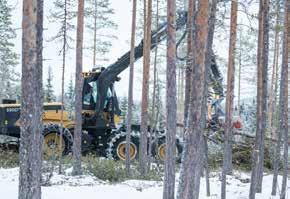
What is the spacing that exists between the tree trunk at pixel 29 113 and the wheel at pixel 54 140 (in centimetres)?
864

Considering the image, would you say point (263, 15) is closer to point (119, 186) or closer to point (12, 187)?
point (119, 186)

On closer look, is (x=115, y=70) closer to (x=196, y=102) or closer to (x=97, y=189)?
(x=97, y=189)

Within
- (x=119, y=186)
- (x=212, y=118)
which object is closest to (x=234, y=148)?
(x=212, y=118)

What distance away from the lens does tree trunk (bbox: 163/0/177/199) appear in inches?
473

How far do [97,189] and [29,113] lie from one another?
5.95 meters

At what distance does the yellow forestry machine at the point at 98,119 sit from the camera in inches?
693

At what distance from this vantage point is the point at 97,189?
1404 centimetres

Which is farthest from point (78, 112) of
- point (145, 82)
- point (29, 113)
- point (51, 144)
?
point (29, 113)

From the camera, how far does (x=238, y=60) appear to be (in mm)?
38094

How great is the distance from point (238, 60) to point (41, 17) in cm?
2970

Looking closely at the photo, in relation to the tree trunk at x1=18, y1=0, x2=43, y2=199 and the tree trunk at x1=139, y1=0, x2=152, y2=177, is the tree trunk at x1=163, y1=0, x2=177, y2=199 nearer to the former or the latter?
the tree trunk at x1=18, y1=0, x2=43, y2=199

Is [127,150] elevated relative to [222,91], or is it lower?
lower

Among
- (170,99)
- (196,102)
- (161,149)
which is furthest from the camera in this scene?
(161,149)

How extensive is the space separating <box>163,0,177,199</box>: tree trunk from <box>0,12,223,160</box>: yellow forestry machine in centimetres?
573
